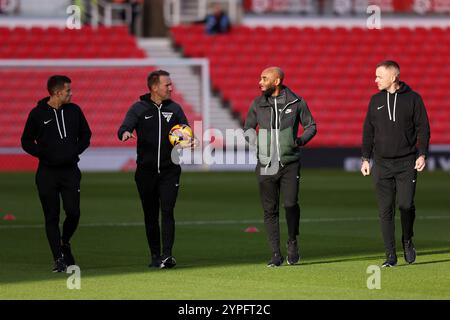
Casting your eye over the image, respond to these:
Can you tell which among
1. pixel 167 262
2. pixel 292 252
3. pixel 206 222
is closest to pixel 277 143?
pixel 292 252

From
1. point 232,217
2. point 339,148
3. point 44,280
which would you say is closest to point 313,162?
point 339,148

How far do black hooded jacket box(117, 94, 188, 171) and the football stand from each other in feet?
0.21

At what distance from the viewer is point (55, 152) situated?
12.9 m

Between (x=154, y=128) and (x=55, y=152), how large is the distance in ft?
3.44

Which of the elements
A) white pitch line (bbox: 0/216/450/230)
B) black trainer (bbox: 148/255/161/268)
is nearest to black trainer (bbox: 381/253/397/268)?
black trainer (bbox: 148/255/161/268)

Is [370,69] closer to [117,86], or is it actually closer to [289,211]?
[117,86]

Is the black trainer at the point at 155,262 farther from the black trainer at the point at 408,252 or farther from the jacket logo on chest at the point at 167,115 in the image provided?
the black trainer at the point at 408,252

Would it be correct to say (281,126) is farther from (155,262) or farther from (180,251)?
(180,251)

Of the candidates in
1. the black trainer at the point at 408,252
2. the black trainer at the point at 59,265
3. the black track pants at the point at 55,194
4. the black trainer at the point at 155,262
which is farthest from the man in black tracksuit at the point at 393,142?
the black trainer at the point at 59,265

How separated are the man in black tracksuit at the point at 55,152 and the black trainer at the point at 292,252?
2.22 m

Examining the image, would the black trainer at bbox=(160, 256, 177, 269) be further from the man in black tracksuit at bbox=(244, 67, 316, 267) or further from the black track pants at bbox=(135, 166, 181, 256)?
the man in black tracksuit at bbox=(244, 67, 316, 267)

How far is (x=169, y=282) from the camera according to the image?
1195 cm

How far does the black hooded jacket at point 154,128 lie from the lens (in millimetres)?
13203

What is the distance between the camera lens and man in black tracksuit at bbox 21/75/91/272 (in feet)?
42.4
